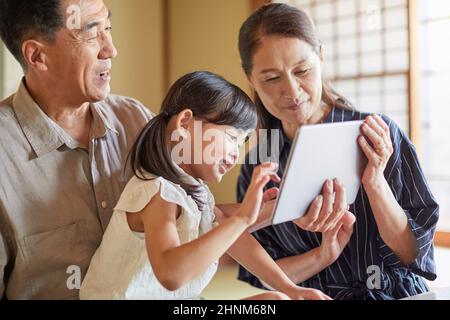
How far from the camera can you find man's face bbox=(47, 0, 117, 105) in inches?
25.8

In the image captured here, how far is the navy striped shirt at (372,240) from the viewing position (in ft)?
2.50

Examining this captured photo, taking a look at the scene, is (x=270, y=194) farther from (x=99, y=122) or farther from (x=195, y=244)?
(x=99, y=122)

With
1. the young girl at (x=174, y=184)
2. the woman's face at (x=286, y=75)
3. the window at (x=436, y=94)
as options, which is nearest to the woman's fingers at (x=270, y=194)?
the young girl at (x=174, y=184)

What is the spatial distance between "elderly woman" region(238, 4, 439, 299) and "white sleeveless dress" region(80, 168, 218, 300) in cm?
11

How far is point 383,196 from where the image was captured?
0.73m

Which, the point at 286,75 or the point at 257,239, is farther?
the point at 257,239

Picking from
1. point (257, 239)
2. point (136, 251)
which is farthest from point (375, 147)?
point (136, 251)

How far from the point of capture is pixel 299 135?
59cm

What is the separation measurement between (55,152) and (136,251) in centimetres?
18

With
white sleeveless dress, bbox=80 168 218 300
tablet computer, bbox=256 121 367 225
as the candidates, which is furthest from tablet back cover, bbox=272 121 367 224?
white sleeveless dress, bbox=80 168 218 300

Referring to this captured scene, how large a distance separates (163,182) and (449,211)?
48cm

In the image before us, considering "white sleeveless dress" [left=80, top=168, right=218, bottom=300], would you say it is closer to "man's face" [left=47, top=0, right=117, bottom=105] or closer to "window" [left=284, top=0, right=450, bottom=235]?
"man's face" [left=47, top=0, right=117, bottom=105]

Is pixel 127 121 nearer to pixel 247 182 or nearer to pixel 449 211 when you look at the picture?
pixel 247 182
